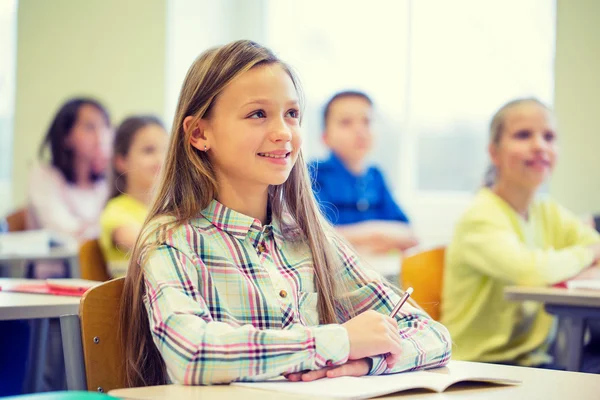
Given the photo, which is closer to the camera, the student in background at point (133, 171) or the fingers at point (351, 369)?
the fingers at point (351, 369)

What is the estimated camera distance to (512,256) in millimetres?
2504

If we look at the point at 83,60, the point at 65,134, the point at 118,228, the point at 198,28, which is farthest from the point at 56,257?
the point at 83,60

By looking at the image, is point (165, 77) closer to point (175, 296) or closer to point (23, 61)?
point (23, 61)

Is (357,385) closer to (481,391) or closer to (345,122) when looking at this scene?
(481,391)

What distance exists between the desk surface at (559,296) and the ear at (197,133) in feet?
3.30

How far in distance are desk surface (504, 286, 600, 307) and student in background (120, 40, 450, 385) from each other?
687 mm

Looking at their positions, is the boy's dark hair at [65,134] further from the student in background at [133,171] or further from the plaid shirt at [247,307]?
the plaid shirt at [247,307]

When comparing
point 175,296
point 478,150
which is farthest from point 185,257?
point 478,150

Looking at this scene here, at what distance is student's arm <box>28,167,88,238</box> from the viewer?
4.78 m

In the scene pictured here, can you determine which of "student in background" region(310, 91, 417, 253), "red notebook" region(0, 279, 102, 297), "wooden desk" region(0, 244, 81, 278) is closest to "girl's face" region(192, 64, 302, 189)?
"red notebook" region(0, 279, 102, 297)

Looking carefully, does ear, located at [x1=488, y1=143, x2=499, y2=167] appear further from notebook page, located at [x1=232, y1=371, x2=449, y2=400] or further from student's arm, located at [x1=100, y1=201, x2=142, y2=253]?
notebook page, located at [x1=232, y1=371, x2=449, y2=400]

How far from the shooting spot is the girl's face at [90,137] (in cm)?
510

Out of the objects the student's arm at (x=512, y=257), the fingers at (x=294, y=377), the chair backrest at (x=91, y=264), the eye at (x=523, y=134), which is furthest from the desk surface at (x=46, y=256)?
the fingers at (x=294, y=377)

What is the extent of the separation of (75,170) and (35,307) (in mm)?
3589
